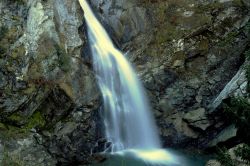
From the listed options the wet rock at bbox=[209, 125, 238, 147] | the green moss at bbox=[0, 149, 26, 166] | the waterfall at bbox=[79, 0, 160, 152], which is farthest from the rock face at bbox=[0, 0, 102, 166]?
the wet rock at bbox=[209, 125, 238, 147]

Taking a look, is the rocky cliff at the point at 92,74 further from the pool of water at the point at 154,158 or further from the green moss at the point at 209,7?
the pool of water at the point at 154,158

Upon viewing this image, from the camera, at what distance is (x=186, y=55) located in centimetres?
1606

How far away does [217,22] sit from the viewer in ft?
53.5

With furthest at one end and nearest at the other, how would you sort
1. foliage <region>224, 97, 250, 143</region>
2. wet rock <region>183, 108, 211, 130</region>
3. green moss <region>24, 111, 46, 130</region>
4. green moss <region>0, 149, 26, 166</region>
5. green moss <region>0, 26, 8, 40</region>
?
wet rock <region>183, 108, 211, 130</region>
green moss <region>0, 26, 8, 40</region>
green moss <region>24, 111, 46, 130</region>
green moss <region>0, 149, 26, 166</region>
foliage <region>224, 97, 250, 143</region>

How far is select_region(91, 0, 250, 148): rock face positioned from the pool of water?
83 centimetres

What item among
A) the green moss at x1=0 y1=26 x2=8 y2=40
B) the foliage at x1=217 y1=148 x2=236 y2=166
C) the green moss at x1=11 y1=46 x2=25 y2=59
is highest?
the green moss at x1=0 y1=26 x2=8 y2=40

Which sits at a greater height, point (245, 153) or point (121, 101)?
point (121, 101)

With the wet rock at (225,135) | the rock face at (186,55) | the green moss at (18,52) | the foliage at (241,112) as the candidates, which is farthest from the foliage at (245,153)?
the green moss at (18,52)

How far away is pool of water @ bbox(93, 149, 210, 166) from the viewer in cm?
1353

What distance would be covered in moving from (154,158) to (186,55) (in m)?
4.29

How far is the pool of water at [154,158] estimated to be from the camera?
13.5m

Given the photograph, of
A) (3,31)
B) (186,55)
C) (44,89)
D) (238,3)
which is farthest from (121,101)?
(238,3)

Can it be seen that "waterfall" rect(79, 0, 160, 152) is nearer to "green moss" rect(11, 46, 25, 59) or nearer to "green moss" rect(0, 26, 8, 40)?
"green moss" rect(11, 46, 25, 59)

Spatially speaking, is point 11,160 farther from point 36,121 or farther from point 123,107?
point 123,107
